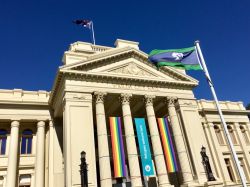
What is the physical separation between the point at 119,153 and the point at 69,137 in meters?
4.73

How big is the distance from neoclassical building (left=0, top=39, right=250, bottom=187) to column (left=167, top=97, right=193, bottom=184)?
0.09 metres

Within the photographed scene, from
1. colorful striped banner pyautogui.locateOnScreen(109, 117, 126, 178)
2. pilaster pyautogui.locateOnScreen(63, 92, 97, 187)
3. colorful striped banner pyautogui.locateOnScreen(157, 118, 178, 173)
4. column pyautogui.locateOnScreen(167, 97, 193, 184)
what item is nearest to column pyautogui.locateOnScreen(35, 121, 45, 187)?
pilaster pyautogui.locateOnScreen(63, 92, 97, 187)

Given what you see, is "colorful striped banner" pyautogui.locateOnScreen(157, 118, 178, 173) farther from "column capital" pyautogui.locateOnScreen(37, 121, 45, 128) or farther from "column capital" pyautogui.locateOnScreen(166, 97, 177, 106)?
"column capital" pyautogui.locateOnScreen(37, 121, 45, 128)

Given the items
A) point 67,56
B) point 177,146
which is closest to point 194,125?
point 177,146

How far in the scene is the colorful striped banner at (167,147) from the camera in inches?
942

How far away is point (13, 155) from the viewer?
23.8 m

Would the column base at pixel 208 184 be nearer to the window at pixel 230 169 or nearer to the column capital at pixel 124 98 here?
the column capital at pixel 124 98

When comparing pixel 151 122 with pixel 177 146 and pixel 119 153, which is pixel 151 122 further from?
pixel 119 153

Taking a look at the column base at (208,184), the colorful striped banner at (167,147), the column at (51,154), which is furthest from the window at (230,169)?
the column at (51,154)

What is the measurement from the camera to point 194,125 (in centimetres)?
2742

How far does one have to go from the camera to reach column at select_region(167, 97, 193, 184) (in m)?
23.9

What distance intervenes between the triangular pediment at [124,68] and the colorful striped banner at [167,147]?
5.17 meters

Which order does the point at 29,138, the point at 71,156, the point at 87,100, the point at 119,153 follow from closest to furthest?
the point at 71,156 → the point at 119,153 → the point at 87,100 → the point at 29,138

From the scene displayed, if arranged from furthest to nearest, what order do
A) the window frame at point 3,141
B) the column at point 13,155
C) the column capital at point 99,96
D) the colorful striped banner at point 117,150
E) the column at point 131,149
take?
the window frame at point 3,141 → the column capital at point 99,96 → the column at point 13,155 → the column at point 131,149 → the colorful striped banner at point 117,150
